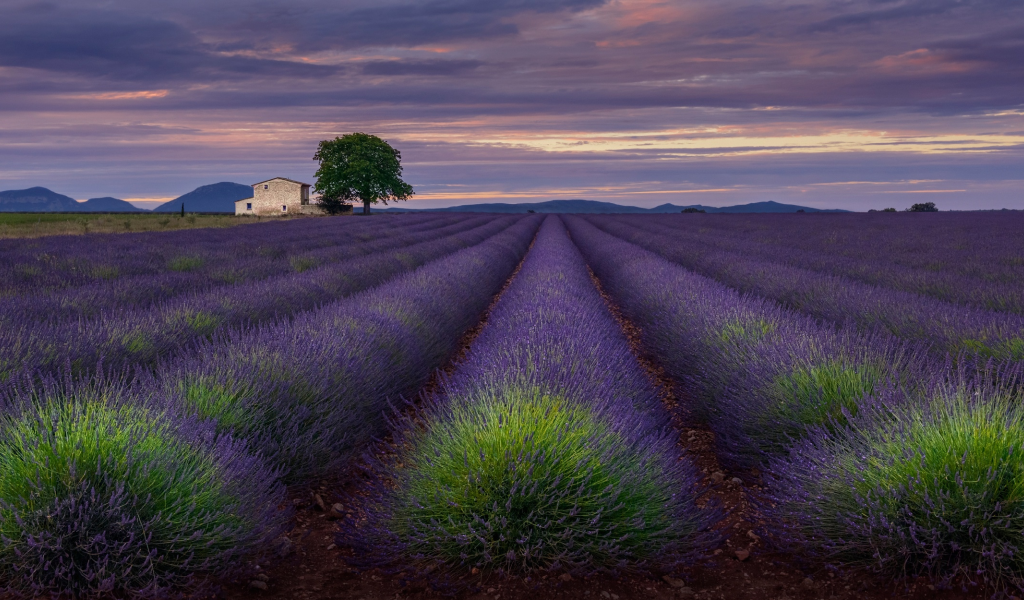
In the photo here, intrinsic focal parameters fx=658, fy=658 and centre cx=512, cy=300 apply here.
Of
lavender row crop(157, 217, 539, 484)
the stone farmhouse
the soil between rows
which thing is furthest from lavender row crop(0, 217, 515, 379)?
the stone farmhouse

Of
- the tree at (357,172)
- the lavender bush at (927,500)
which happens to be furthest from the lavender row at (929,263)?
the tree at (357,172)

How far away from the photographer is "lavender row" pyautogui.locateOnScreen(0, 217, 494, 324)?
224 inches

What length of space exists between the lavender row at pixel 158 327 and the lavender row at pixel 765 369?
10.8 ft

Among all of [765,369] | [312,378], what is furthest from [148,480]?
[765,369]

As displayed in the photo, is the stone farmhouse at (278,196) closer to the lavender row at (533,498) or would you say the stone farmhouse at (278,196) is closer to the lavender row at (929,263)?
the lavender row at (929,263)

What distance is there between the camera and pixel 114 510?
207cm

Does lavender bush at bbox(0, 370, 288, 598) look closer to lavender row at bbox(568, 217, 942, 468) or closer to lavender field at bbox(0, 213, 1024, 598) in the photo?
lavender field at bbox(0, 213, 1024, 598)

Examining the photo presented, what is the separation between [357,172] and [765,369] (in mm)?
48677

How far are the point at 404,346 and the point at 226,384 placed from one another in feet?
6.61

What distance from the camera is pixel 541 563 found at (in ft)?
7.87

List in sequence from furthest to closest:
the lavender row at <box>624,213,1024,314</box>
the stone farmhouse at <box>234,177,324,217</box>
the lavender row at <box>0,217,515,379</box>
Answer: the stone farmhouse at <box>234,177,324,217</box> → the lavender row at <box>624,213,1024,314</box> → the lavender row at <box>0,217,515,379</box>

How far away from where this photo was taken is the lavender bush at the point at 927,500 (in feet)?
7.25

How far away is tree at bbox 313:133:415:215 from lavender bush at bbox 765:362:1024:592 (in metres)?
48.2

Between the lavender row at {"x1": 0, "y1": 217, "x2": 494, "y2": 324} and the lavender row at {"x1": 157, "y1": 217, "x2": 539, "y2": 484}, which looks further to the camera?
A: the lavender row at {"x1": 0, "y1": 217, "x2": 494, "y2": 324}
